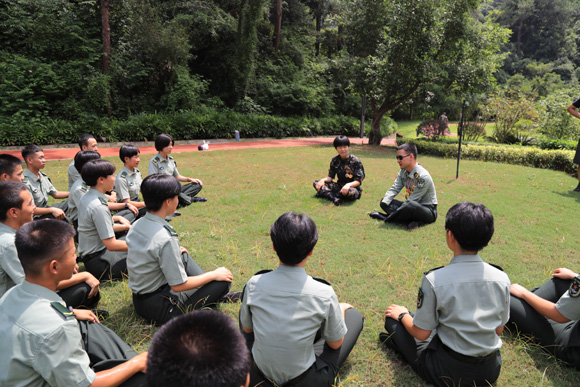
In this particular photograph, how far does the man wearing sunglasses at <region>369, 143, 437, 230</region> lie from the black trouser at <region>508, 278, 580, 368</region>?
2.49m

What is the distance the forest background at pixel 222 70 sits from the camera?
14.1 meters

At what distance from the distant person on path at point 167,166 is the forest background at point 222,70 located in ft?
24.7

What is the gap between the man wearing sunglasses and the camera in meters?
5.31

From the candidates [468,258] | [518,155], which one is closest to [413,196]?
[468,258]

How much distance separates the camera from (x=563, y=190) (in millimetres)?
8164

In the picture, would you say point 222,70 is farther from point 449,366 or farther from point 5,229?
point 449,366

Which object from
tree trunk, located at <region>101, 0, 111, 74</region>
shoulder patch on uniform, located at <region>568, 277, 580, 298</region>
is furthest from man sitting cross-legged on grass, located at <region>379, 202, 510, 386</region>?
tree trunk, located at <region>101, 0, 111, 74</region>

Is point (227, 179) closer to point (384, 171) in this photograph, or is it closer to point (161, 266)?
point (384, 171)

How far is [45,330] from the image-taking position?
1615mm

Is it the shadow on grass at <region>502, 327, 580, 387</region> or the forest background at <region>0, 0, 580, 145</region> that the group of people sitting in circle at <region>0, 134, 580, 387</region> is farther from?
the forest background at <region>0, 0, 580, 145</region>

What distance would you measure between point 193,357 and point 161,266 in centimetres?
180

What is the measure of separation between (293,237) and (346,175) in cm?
483

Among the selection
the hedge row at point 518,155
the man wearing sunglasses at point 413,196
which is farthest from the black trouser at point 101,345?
the hedge row at point 518,155

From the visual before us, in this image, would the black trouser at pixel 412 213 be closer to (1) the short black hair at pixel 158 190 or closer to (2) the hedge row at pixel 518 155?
(1) the short black hair at pixel 158 190
